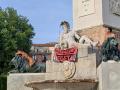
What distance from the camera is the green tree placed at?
39094 mm

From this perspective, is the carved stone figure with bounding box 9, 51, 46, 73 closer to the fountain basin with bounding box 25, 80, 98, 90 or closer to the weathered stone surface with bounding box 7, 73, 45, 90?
the weathered stone surface with bounding box 7, 73, 45, 90

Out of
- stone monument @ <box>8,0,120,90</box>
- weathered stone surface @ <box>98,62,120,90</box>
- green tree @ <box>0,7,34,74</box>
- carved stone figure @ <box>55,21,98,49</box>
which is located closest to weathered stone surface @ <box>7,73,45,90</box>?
stone monument @ <box>8,0,120,90</box>

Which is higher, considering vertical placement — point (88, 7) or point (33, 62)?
point (88, 7)

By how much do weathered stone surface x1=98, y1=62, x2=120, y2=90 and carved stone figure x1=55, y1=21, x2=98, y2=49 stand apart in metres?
2.47

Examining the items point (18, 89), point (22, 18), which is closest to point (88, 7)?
point (18, 89)

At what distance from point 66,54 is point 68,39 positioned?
657 millimetres

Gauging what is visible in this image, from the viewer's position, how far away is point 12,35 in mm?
40688

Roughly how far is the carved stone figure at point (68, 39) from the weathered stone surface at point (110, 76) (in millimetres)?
2465

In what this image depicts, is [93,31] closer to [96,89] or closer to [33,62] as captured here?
[33,62]

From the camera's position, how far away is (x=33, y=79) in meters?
16.2

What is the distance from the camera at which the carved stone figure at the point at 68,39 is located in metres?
15.5

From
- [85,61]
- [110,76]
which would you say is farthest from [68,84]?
[110,76]

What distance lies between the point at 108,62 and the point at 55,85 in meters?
2.05

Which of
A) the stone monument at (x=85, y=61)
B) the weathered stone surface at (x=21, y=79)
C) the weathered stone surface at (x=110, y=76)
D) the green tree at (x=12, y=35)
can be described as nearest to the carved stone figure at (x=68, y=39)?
the stone monument at (x=85, y=61)
